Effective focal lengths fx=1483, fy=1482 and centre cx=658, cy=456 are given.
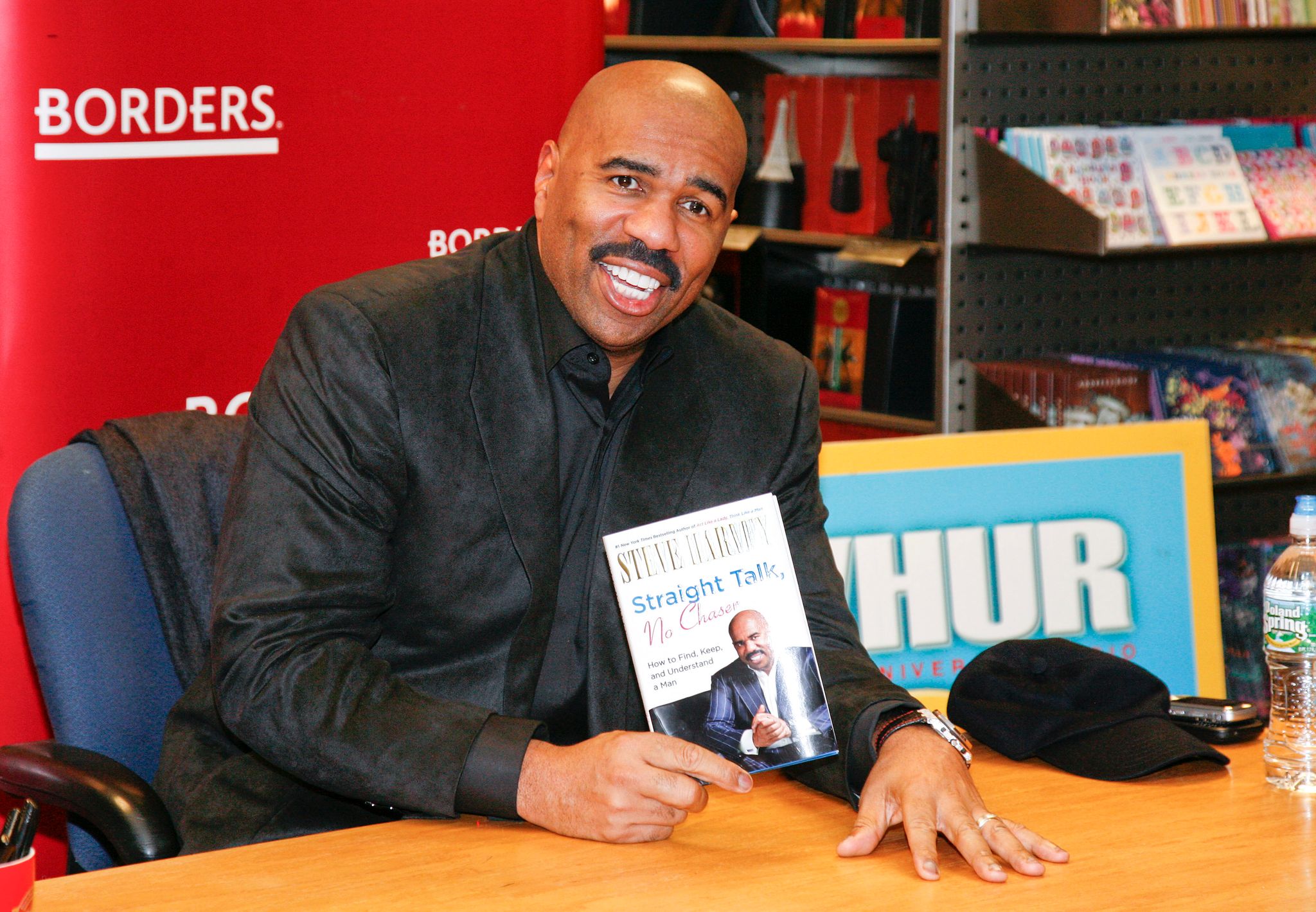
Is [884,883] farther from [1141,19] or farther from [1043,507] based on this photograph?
[1141,19]

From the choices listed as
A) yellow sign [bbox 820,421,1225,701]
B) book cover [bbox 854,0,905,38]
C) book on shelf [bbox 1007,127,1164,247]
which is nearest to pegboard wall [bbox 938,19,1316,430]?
book on shelf [bbox 1007,127,1164,247]

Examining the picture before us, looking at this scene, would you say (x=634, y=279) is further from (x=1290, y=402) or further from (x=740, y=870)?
(x=1290, y=402)

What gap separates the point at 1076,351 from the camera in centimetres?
395

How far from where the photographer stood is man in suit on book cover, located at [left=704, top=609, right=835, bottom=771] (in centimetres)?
155

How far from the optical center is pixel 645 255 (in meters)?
1.92

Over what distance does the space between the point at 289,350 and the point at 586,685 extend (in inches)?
22.6

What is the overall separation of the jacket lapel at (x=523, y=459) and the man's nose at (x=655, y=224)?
0.18m

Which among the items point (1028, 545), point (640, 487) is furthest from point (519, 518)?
point (1028, 545)

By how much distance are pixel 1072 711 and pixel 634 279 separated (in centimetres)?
78

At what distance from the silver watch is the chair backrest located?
1005 mm

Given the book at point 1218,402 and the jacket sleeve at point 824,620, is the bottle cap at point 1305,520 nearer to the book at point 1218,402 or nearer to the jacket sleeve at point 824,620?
the jacket sleeve at point 824,620

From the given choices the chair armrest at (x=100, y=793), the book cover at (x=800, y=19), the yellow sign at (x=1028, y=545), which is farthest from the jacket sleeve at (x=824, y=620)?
the book cover at (x=800, y=19)

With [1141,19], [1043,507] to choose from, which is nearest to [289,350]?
[1043,507]

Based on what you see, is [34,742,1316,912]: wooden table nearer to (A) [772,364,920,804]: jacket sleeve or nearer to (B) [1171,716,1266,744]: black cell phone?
(A) [772,364,920,804]: jacket sleeve
